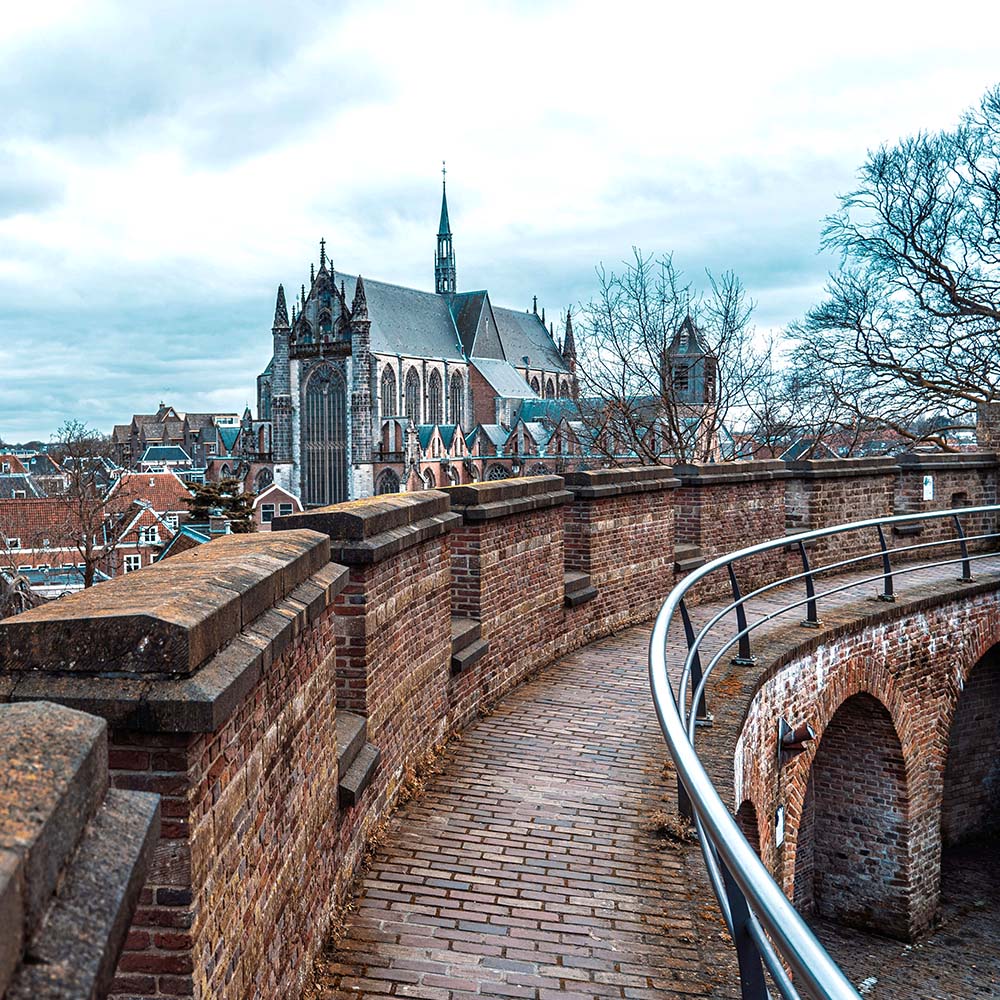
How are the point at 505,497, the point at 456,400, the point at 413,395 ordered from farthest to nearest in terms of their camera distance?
the point at 456,400 → the point at 413,395 → the point at 505,497

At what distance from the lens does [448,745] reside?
6.43 meters

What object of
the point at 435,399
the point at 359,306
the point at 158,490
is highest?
the point at 359,306

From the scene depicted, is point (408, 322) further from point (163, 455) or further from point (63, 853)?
point (63, 853)

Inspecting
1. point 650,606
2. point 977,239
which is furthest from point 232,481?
point 650,606

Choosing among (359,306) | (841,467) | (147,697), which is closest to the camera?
(147,697)

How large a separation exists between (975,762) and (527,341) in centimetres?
8909

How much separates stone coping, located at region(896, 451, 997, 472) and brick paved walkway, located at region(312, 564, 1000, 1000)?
9184 millimetres

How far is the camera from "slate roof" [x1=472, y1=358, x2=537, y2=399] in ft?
286

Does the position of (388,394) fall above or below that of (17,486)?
above

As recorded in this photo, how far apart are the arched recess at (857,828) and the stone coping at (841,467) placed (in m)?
3.85

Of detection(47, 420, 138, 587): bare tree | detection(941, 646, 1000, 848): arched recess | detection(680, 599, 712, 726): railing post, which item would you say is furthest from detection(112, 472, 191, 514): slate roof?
detection(680, 599, 712, 726): railing post

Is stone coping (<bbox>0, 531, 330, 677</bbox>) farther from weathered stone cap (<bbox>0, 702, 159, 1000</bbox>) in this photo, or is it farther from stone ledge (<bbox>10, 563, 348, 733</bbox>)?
weathered stone cap (<bbox>0, 702, 159, 1000</bbox>)

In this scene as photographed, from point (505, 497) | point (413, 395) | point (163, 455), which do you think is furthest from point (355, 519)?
point (163, 455)

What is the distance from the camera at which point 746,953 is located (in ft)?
7.30
